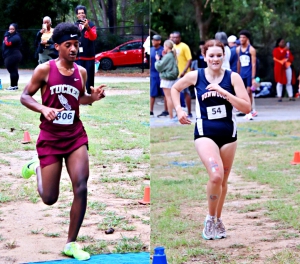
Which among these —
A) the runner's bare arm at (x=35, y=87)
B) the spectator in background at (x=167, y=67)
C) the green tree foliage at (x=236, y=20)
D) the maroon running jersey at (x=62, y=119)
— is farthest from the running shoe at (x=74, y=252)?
the green tree foliage at (x=236, y=20)

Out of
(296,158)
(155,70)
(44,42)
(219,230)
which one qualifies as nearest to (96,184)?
(44,42)

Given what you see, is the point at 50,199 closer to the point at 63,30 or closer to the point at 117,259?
the point at 117,259

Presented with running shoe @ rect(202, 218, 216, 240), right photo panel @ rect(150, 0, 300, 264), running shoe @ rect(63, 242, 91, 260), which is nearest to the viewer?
running shoe @ rect(63, 242, 91, 260)

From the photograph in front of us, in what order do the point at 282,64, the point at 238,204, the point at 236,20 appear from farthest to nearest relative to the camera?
the point at 236,20
the point at 282,64
the point at 238,204

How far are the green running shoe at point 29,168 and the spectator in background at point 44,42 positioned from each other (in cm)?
63

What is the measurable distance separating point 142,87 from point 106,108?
30cm

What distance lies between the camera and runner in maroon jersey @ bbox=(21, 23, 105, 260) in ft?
13.9

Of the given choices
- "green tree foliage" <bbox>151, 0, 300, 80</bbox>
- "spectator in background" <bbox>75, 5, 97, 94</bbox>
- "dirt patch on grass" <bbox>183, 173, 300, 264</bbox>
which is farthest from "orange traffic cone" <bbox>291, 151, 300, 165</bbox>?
"green tree foliage" <bbox>151, 0, 300, 80</bbox>

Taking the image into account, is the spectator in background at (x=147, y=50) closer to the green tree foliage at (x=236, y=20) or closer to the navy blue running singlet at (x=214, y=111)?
the navy blue running singlet at (x=214, y=111)

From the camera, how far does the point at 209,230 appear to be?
5.45 meters

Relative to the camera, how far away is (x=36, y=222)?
4.64m

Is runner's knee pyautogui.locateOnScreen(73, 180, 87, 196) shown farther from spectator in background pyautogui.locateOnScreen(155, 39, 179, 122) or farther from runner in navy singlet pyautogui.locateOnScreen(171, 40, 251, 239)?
spectator in background pyautogui.locateOnScreen(155, 39, 179, 122)

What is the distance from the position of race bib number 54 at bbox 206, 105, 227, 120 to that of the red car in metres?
0.71

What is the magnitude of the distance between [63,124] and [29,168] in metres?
0.45
